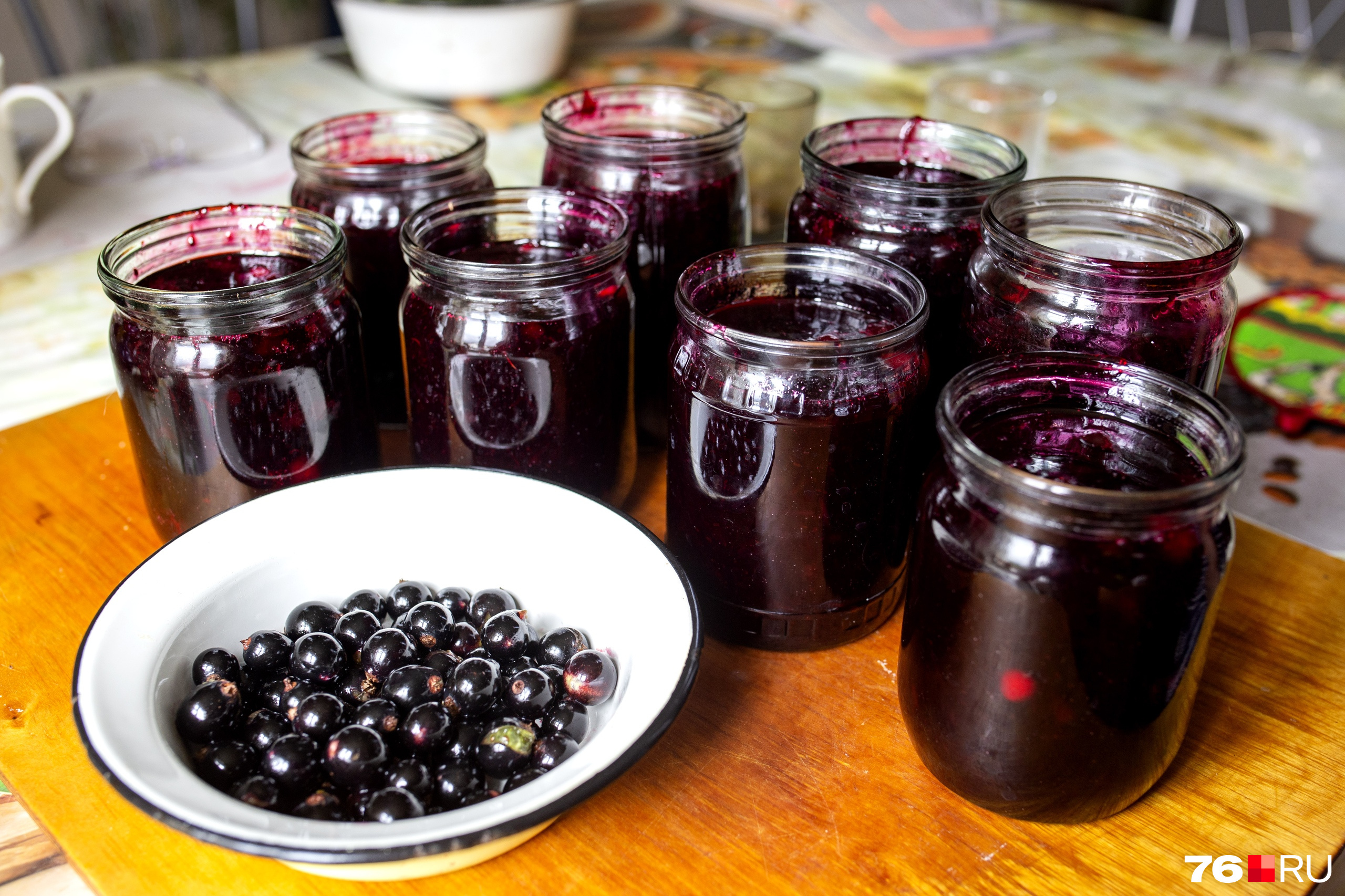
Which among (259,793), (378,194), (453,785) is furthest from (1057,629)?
(378,194)

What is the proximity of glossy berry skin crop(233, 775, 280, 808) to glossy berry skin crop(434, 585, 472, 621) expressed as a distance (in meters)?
0.18

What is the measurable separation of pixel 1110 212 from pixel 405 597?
637 millimetres

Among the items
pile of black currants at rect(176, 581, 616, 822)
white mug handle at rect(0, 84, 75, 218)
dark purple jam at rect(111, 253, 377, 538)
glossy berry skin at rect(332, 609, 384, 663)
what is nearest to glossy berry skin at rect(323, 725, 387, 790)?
pile of black currants at rect(176, 581, 616, 822)

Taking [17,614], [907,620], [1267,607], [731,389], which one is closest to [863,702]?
[907,620]

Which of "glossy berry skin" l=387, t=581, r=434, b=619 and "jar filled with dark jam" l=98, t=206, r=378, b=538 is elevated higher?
"jar filled with dark jam" l=98, t=206, r=378, b=538

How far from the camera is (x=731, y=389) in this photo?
0.71 m

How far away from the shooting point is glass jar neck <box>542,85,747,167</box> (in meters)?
0.91

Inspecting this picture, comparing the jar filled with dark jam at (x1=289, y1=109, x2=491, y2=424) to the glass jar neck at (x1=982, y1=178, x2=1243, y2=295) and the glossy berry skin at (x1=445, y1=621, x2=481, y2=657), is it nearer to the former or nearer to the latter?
the glossy berry skin at (x1=445, y1=621, x2=481, y2=657)

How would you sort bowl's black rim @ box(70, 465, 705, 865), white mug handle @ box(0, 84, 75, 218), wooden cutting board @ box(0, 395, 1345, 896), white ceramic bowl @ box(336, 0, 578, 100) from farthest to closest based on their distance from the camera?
white ceramic bowl @ box(336, 0, 578, 100), white mug handle @ box(0, 84, 75, 218), wooden cutting board @ box(0, 395, 1345, 896), bowl's black rim @ box(70, 465, 705, 865)

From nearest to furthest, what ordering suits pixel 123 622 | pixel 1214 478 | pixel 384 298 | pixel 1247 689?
pixel 1214 478 < pixel 123 622 < pixel 1247 689 < pixel 384 298

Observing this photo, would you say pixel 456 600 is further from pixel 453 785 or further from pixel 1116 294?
pixel 1116 294

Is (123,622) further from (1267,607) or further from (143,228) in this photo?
(1267,607)

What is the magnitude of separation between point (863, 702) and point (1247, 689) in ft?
0.96

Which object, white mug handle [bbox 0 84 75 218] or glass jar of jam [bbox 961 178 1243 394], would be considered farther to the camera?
white mug handle [bbox 0 84 75 218]
